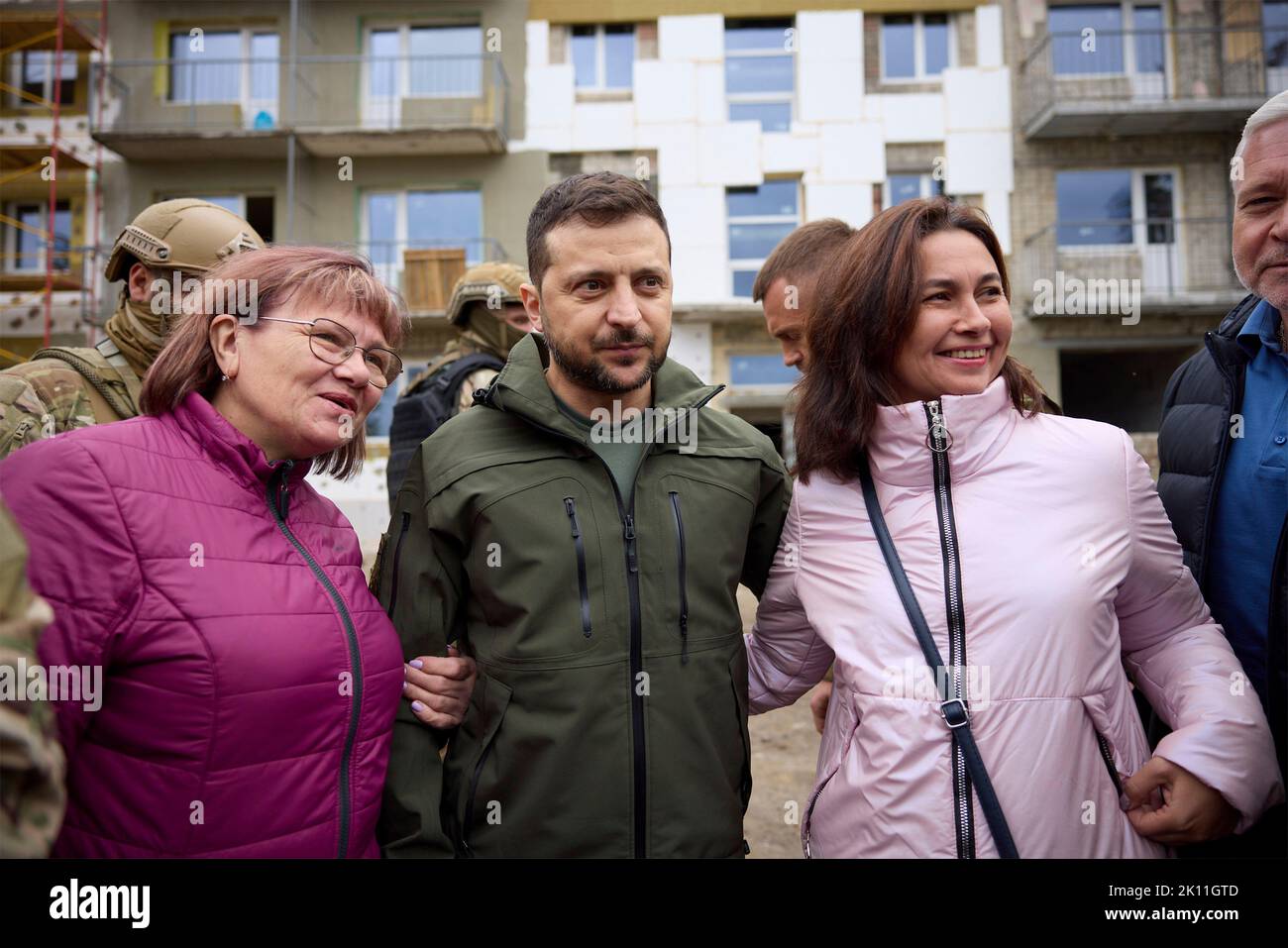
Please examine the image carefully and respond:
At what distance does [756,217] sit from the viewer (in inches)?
543

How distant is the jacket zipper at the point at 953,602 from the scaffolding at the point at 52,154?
15.1 m

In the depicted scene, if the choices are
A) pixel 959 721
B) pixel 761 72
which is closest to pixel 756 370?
pixel 761 72

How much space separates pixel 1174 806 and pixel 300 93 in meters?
15.6

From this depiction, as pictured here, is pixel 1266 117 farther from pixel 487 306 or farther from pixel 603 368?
pixel 487 306

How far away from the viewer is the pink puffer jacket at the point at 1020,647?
60.2 inches

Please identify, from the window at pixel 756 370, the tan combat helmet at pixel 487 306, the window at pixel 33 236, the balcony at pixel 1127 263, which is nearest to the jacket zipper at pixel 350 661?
the tan combat helmet at pixel 487 306

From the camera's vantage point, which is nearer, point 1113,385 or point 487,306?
point 487,306

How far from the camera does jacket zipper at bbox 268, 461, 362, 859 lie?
1.54 metres

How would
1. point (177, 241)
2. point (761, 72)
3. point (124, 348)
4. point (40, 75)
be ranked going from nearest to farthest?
point (124, 348), point (177, 241), point (761, 72), point (40, 75)

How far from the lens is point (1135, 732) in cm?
162

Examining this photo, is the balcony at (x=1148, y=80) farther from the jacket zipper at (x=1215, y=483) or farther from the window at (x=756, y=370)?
the jacket zipper at (x=1215, y=483)

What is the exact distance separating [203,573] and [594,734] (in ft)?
2.51
